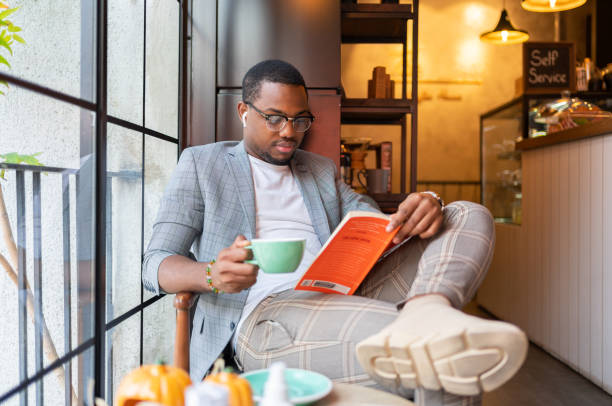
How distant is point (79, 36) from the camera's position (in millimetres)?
1326

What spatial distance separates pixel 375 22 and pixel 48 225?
1.91 m

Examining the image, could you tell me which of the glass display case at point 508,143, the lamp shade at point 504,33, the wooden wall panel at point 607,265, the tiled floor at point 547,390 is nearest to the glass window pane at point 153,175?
the tiled floor at point 547,390

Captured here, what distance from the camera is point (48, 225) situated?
1251mm

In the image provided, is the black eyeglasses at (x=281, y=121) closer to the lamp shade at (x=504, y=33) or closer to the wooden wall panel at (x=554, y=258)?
→ the wooden wall panel at (x=554, y=258)

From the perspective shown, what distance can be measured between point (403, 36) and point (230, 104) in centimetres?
109

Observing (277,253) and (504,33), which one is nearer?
(277,253)

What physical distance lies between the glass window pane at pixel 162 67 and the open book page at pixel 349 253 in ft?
2.95

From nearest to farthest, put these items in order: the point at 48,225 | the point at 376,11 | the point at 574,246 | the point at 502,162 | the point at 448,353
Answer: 1. the point at 448,353
2. the point at 48,225
3. the point at 376,11
4. the point at 574,246
5. the point at 502,162

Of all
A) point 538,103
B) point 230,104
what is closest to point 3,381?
point 230,104

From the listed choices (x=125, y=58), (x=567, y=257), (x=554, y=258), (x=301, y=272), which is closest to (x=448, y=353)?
(x=301, y=272)

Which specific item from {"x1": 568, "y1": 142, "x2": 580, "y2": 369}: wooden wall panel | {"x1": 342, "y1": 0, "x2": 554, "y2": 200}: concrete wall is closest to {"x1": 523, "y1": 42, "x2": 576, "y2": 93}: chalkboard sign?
{"x1": 568, "y1": 142, "x2": 580, "y2": 369}: wooden wall panel

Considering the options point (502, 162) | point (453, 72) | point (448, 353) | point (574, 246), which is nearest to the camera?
point (448, 353)

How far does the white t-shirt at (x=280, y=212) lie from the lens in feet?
5.15

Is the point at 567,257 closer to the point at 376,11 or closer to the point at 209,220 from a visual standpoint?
the point at 376,11
